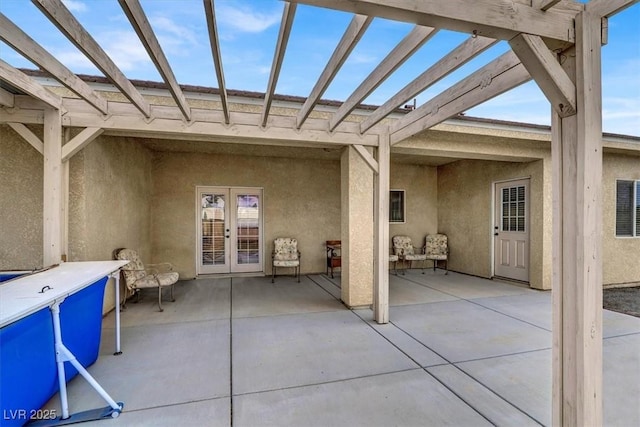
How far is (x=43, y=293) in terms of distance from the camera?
2.03 meters

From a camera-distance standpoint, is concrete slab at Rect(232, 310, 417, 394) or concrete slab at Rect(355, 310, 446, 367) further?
concrete slab at Rect(355, 310, 446, 367)

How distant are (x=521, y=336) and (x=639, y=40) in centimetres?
309

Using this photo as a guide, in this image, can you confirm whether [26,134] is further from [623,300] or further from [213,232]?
[623,300]

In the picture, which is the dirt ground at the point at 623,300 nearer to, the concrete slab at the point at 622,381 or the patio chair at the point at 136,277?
the concrete slab at the point at 622,381

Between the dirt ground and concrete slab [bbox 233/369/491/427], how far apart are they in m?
4.11

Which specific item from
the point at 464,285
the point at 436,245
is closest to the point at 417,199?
the point at 436,245

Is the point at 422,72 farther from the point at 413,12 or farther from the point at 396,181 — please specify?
the point at 396,181

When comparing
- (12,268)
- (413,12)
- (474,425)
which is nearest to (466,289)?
(474,425)

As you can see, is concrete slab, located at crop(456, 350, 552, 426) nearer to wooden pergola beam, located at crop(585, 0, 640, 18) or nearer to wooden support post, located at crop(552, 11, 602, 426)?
wooden support post, located at crop(552, 11, 602, 426)

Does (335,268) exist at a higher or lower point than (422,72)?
lower

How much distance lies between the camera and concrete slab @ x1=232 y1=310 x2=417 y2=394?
2.66 metres

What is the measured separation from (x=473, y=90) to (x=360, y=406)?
2786 millimetres

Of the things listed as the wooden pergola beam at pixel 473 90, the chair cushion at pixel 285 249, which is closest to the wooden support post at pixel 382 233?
the wooden pergola beam at pixel 473 90

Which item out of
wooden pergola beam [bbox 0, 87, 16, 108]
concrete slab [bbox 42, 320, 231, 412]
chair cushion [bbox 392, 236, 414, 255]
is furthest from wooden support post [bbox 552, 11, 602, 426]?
chair cushion [bbox 392, 236, 414, 255]
